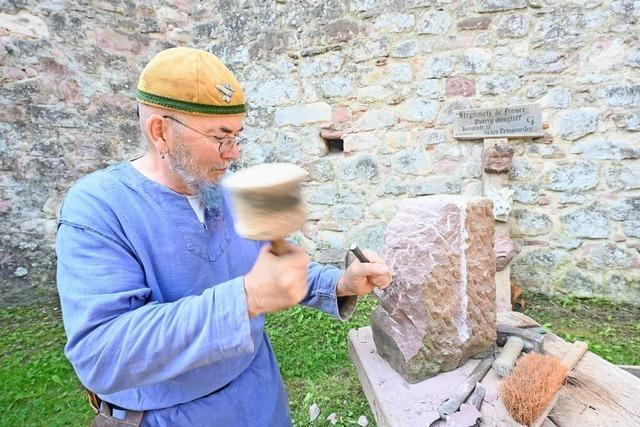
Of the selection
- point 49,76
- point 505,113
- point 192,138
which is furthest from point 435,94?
point 49,76

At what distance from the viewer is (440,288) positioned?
185cm

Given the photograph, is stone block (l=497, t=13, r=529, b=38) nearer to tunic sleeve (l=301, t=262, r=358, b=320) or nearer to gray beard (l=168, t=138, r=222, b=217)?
tunic sleeve (l=301, t=262, r=358, b=320)

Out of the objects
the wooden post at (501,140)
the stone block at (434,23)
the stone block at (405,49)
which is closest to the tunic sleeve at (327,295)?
the wooden post at (501,140)

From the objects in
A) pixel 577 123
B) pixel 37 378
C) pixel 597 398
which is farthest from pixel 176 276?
pixel 577 123

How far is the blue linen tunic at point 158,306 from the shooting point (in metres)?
0.81

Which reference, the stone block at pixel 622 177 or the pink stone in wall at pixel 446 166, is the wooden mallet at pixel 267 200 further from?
the stone block at pixel 622 177

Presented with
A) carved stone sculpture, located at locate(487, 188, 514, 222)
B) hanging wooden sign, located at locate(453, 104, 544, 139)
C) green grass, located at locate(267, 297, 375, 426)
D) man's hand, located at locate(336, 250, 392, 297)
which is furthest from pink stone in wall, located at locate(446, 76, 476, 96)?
man's hand, located at locate(336, 250, 392, 297)

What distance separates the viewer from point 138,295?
899 millimetres

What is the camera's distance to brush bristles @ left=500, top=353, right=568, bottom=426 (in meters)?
1.45

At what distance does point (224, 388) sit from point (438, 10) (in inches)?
143

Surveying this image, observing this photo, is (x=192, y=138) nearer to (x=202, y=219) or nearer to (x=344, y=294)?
(x=202, y=219)

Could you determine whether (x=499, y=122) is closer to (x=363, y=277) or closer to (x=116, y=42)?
(x=363, y=277)

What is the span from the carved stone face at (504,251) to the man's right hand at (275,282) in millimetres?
2944

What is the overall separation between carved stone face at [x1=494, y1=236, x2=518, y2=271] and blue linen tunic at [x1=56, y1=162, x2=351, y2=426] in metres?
2.40
